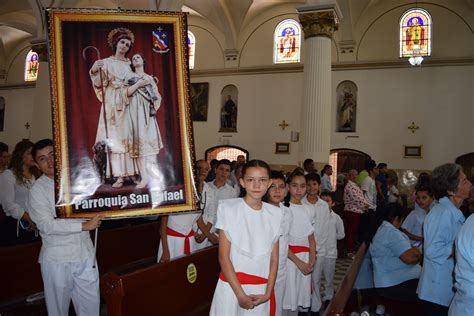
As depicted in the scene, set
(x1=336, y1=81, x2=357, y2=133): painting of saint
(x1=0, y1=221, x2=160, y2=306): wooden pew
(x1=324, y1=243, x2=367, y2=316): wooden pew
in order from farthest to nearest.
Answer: (x1=336, y1=81, x2=357, y2=133): painting of saint < (x1=0, y1=221, x2=160, y2=306): wooden pew < (x1=324, y1=243, x2=367, y2=316): wooden pew

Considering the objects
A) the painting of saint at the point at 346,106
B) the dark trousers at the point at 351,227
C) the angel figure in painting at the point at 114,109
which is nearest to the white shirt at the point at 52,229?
the angel figure in painting at the point at 114,109

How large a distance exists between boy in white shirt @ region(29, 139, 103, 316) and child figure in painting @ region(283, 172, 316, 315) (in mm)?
1720

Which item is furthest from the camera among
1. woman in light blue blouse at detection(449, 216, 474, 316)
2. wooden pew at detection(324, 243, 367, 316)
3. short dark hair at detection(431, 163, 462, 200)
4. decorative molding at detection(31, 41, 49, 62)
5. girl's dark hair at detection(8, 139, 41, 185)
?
decorative molding at detection(31, 41, 49, 62)

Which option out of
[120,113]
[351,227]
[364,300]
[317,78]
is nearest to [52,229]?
[120,113]

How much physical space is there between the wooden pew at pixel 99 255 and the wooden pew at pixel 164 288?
1.45 metres

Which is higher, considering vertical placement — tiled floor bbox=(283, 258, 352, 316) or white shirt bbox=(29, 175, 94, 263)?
white shirt bbox=(29, 175, 94, 263)

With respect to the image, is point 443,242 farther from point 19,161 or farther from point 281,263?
point 19,161

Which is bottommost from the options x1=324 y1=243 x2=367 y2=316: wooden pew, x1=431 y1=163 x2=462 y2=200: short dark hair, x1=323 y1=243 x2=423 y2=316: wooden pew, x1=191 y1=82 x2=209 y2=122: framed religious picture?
x1=323 y1=243 x2=423 y2=316: wooden pew

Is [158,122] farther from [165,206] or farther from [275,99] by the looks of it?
[275,99]

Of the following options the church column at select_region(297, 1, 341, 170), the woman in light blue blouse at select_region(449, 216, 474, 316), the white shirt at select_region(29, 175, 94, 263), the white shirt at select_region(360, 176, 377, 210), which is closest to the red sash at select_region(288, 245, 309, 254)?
the woman in light blue blouse at select_region(449, 216, 474, 316)

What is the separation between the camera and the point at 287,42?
17.3 metres

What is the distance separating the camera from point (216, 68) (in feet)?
59.6

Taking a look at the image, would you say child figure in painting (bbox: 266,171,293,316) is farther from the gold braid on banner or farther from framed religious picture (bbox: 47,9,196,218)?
the gold braid on banner

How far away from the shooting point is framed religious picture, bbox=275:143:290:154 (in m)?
16.7
